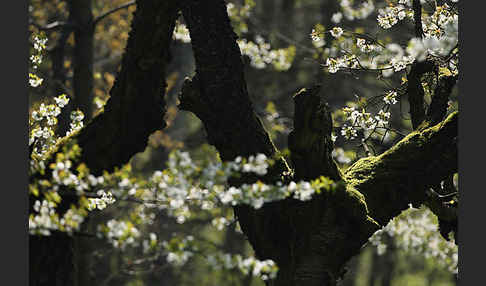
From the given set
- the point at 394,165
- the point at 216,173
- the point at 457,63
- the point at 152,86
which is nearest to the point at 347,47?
the point at 457,63

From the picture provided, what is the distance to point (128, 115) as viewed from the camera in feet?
15.6

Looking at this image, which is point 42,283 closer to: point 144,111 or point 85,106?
point 144,111

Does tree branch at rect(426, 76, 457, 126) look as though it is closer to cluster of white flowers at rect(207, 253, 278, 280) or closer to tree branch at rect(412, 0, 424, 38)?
tree branch at rect(412, 0, 424, 38)

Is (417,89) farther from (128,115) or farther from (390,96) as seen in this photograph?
(128,115)

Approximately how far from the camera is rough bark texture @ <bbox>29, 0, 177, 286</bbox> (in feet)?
15.2

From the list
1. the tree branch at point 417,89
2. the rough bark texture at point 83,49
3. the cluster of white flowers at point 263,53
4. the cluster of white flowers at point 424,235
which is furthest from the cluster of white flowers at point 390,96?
the cluster of white flowers at point 424,235

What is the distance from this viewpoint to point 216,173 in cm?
406

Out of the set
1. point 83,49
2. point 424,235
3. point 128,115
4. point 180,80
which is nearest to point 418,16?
point 128,115

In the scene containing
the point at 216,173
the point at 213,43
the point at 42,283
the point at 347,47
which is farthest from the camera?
the point at 347,47

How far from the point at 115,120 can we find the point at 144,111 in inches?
9.7

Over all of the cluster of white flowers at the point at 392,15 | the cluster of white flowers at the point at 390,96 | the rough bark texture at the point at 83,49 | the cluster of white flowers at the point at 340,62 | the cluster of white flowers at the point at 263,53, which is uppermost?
the cluster of white flowers at the point at 263,53

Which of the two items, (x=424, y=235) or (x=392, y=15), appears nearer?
(x=392, y=15)

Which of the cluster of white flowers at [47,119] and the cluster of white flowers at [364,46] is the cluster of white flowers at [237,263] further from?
the cluster of white flowers at [364,46]

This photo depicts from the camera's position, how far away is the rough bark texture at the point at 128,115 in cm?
464
